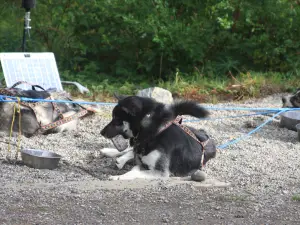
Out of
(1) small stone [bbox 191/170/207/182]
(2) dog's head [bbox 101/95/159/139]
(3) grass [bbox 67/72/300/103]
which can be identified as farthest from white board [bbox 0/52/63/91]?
(1) small stone [bbox 191/170/207/182]

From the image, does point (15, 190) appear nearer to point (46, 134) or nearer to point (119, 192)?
point (119, 192)

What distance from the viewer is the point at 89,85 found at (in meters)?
11.7

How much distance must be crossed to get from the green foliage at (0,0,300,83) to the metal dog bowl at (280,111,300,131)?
10.9ft

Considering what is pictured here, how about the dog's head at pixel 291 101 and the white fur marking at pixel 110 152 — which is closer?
the white fur marking at pixel 110 152

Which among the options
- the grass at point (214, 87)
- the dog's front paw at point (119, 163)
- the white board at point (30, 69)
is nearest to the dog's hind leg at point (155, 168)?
the dog's front paw at point (119, 163)

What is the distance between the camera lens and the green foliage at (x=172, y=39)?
40.7 feet

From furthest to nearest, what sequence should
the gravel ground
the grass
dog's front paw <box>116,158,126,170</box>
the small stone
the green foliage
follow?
the green foliage, the grass, dog's front paw <box>116,158,126,170</box>, the small stone, the gravel ground

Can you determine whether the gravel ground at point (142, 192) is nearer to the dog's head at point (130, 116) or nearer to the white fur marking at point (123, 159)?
the white fur marking at point (123, 159)

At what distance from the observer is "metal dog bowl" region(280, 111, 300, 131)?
8781mm

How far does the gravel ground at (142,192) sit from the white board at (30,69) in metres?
2.21

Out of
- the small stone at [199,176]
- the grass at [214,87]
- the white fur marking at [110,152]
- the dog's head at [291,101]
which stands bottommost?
the grass at [214,87]

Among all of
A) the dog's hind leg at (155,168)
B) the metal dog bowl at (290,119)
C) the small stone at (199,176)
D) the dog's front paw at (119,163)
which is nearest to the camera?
the small stone at (199,176)

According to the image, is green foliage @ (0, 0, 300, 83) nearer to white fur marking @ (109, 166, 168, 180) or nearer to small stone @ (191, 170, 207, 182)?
white fur marking @ (109, 166, 168, 180)

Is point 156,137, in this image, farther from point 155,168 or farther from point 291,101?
point 291,101
